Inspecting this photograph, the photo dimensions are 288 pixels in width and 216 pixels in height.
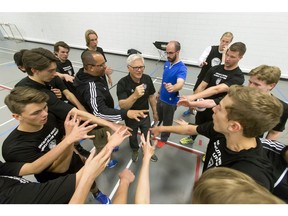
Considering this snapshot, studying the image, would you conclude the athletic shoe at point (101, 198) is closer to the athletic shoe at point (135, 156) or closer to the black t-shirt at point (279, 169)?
the athletic shoe at point (135, 156)

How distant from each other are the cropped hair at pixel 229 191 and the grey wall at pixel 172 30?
7593 mm

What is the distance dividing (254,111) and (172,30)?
764 cm

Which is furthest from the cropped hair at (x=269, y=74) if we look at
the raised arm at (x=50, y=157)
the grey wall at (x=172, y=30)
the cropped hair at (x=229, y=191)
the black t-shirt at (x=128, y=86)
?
the grey wall at (x=172, y=30)

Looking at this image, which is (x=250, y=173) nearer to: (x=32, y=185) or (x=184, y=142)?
(x=32, y=185)

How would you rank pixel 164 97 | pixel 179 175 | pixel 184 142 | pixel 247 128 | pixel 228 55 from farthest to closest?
pixel 184 142 < pixel 164 97 < pixel 179 175 < pixel 228 55 < pixel 247 128

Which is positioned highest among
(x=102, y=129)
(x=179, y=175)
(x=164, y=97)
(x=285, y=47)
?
(x=285, y=47)

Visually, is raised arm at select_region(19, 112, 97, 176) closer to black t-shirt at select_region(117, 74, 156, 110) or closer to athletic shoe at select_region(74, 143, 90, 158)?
black t-shirt at select_region(117, 74, 156, 110)

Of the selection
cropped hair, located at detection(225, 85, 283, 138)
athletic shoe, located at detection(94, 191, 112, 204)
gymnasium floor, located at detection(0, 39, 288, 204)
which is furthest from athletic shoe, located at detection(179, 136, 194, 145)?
cropped hair, located at detection(225, 85, 283, 138)

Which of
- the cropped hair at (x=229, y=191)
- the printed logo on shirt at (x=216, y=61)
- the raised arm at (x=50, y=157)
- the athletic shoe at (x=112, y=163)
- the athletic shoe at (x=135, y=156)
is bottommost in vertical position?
the athletic shoe at (x=112, y=163)

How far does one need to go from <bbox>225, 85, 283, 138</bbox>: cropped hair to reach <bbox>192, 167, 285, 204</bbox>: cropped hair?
61cm

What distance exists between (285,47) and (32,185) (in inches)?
338

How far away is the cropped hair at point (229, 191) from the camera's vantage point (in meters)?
0.70

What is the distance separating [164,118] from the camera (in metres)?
3.62

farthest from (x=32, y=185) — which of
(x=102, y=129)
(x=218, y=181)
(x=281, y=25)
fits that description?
(x=281, y=25)
